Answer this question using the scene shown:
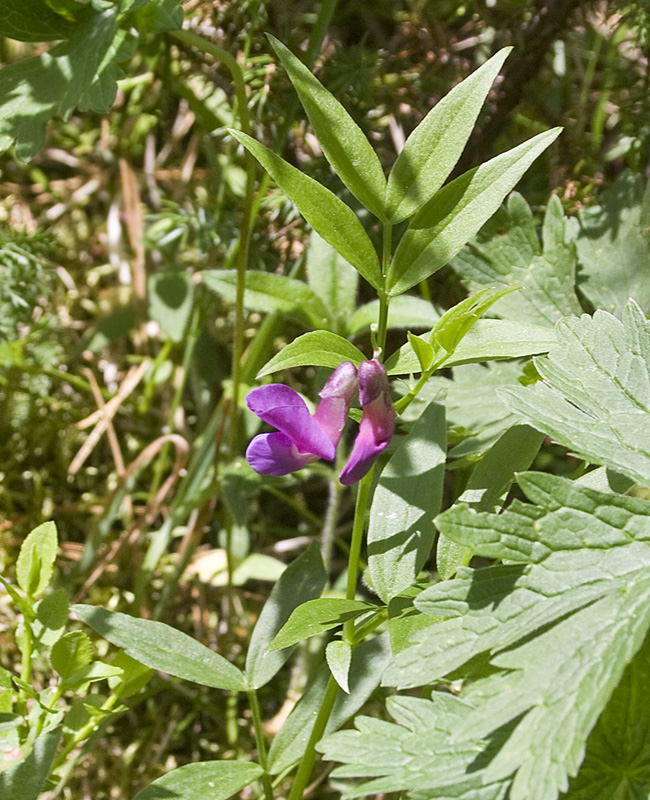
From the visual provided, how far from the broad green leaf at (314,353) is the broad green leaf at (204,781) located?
1.90 ft

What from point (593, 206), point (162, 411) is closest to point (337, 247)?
point (593, 206)

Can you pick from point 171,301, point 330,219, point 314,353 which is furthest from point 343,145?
point 171,301

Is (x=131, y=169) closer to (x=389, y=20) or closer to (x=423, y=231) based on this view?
(x=389, y=20)

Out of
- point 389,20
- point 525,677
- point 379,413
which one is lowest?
point 525,677

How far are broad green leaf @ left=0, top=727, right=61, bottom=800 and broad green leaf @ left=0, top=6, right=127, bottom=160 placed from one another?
0.91 m

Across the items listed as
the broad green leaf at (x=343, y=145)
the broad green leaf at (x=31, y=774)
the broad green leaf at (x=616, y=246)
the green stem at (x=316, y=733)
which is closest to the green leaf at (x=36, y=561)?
the broad green leaf at (x=31, y=774)

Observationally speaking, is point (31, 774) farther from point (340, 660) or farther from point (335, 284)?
point (335, 284)

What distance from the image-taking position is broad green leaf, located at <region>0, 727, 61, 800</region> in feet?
3.55

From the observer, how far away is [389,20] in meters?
2.08

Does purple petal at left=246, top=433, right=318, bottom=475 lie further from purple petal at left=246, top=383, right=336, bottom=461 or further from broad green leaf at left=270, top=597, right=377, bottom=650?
broad green leaf at left=270, top=597, right=377, bottom=650

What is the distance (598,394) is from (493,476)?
0.59 feet

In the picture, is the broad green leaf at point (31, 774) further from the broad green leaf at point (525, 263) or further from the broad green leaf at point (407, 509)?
the broad green leaf at point (525, 263)

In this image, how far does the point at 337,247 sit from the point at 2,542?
118cm

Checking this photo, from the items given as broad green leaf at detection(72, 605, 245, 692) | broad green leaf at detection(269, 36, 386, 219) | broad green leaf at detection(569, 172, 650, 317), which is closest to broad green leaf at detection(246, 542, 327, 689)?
broad green leaf at detection(72, 605, 245, 692)
